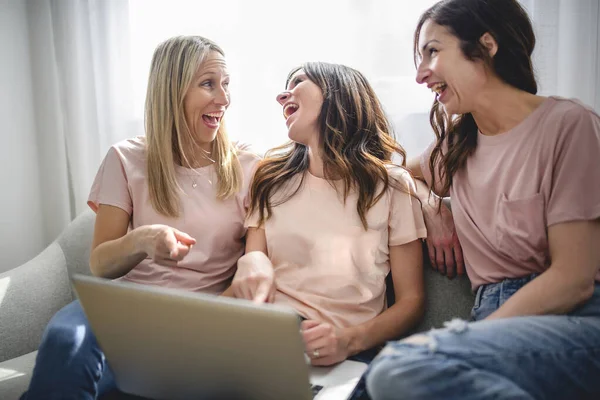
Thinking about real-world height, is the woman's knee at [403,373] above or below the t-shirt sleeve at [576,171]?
below

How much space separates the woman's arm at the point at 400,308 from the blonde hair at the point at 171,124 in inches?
18.7

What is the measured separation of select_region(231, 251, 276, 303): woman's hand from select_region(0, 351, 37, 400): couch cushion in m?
0.63

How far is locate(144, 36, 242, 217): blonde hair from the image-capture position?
5.38 ft

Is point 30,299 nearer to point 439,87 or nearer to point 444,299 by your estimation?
point 444,299

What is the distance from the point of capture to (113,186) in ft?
5.37

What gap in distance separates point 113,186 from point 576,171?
1.10 meters

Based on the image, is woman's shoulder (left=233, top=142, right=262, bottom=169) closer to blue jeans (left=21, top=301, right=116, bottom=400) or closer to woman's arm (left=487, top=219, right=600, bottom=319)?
blue jeans (left=21, top=301, right=116, bottom=400)

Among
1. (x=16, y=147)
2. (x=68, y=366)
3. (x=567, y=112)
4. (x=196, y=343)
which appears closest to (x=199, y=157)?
(x=68, y=366)

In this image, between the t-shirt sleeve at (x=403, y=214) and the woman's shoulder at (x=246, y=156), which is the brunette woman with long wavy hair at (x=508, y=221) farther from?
the woman's shoulder at (x=246, y=156)

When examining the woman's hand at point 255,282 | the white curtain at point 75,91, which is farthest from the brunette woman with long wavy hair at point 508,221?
the white curtain at point 75,91

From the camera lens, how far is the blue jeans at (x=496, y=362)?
94 centimetres

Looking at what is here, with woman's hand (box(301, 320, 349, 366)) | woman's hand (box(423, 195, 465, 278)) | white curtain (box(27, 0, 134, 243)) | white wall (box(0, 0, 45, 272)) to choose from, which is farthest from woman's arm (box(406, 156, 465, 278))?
white wall (box(0, 0, 45, 272))

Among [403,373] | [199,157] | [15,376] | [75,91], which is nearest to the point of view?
[403,373]

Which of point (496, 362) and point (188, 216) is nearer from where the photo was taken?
point (496, 362)
